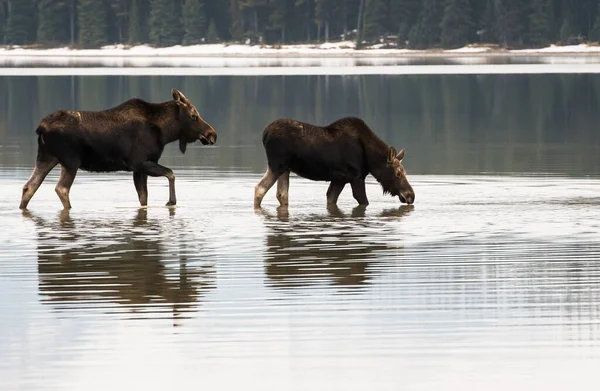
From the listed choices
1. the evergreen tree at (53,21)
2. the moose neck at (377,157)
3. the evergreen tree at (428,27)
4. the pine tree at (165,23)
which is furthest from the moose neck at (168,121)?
the evergreen tree at (53,21)

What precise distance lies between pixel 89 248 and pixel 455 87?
174 feet

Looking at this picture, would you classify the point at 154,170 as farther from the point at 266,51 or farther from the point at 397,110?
the point at 266,51

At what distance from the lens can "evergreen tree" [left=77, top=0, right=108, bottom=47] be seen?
17038 cm

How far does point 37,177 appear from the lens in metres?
23.2

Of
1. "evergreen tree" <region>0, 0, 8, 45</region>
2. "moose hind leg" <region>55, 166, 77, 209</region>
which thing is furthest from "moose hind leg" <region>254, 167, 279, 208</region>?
"evergreen tree" <region>0, 0, 8, 45</region>

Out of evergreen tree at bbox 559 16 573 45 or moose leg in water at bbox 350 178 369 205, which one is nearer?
moose leg in water at bbox 350 178 369 205

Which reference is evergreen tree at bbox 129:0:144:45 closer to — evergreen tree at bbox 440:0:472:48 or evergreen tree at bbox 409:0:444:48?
evergreen tree at bbox 409:0:444:48

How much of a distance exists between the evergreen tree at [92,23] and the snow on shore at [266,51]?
103 cm

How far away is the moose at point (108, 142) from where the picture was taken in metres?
22.8

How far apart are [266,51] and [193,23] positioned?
12.2 m

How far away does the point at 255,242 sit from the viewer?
1919cm

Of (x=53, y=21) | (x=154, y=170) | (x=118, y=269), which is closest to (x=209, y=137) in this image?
(x=154, y=170)

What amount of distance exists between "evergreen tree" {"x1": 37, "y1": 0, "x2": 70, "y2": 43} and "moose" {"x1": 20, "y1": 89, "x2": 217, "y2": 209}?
153 m

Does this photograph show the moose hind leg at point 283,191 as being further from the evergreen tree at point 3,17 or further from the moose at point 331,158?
the evergreen tree at point 3,17
